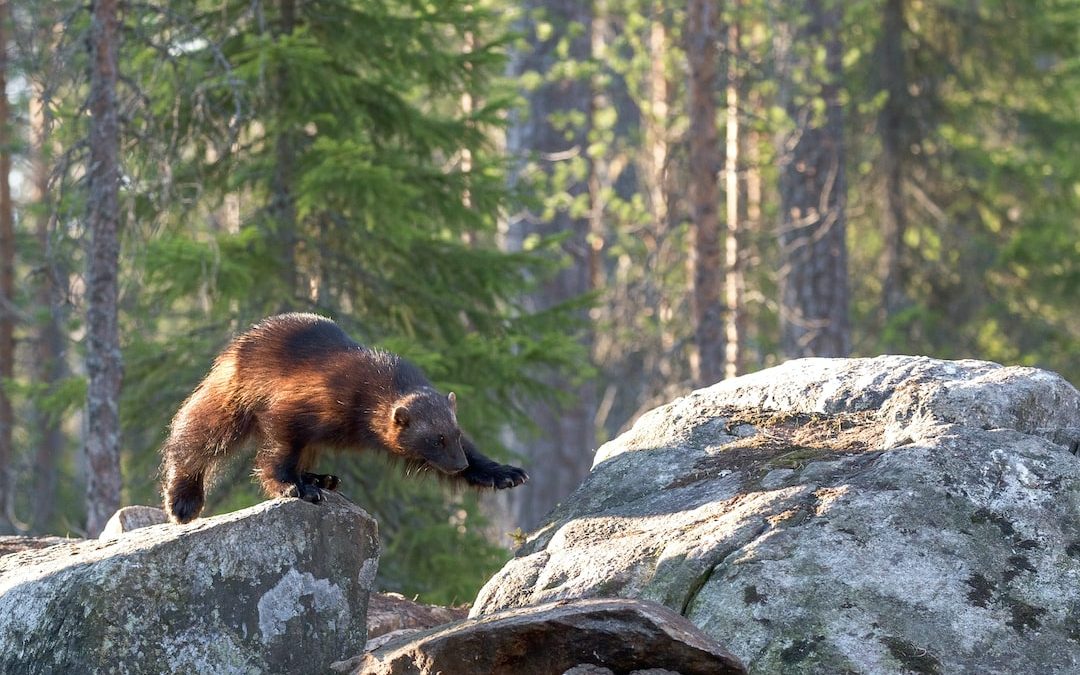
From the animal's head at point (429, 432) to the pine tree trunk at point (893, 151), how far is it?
1314 cm

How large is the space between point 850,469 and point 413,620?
2982mm

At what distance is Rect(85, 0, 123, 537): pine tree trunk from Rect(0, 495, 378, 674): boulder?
13.4ft

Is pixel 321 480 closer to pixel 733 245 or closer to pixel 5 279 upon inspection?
pixel 733 245

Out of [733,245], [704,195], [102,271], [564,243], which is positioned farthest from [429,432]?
[564,243]

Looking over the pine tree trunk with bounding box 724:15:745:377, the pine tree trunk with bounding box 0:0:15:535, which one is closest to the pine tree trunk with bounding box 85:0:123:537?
the pine tree trunk with bounding box 724:15:745:377

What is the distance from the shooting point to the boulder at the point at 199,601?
556 centimetres

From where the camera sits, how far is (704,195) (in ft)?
45.8

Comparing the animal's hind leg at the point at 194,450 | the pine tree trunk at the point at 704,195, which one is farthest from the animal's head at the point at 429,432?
the pine tree trunk at the point at 704,195

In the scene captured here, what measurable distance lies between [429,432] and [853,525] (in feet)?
7.75

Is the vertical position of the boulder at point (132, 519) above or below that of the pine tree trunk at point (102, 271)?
below

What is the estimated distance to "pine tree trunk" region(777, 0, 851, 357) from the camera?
1600 cm

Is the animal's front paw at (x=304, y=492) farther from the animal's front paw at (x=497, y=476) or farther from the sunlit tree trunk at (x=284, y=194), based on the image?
the sunlit tree trunk at (x=284, y=194)

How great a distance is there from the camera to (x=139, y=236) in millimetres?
10297

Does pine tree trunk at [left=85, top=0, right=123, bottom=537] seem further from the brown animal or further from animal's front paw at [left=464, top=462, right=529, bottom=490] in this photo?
animal's front paw at [left=464, top=462, right=529, bottom=490]
